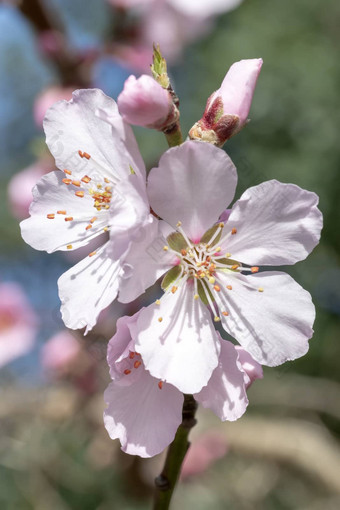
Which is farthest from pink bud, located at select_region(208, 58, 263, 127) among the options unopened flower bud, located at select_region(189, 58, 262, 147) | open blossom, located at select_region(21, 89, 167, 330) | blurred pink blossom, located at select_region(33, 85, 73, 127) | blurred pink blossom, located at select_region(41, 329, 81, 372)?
blurred pink blossom, located at select_region(41, 329, 81, 372)

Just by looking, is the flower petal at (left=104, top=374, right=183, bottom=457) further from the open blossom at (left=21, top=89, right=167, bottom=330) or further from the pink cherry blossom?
the pink cherry blossom

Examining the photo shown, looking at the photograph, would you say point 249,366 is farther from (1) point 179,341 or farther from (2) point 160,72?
(2) point 160,72

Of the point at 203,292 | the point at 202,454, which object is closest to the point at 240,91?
the point at 203,292

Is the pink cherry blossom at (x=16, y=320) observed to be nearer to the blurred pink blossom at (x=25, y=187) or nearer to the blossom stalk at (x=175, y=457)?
the blurred pink blossom at (x=25, y=187)

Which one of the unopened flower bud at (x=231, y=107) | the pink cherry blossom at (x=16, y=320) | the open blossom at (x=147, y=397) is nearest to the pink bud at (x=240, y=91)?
the unopened flower bud at (x=231, y=107)

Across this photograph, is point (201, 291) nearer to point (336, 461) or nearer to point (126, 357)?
point (126, 357)

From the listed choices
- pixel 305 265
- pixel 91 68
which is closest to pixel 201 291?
pixel 91 68
